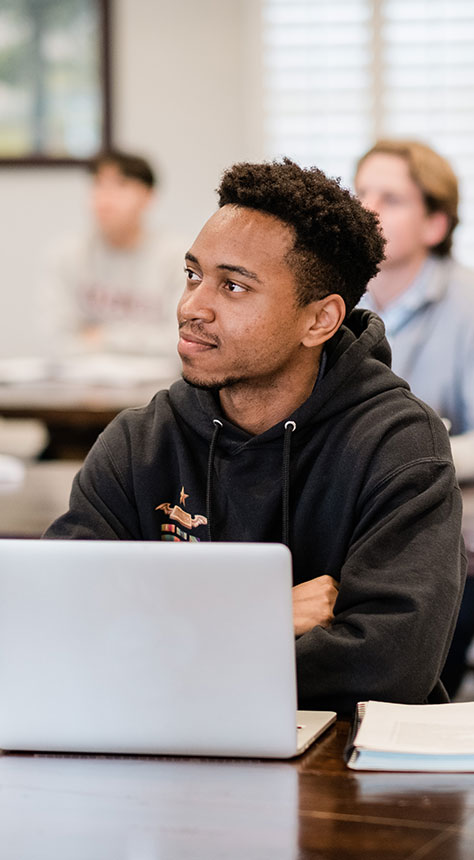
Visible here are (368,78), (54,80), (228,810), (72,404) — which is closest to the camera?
(228,810)

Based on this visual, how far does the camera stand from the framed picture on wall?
5047 millimetres

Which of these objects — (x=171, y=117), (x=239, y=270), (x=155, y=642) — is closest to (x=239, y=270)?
(x=239, y=270)

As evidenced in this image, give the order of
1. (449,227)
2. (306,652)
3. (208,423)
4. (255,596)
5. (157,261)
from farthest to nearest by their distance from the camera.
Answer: (157,261)
(449,227)
(208,423)
(306,652)
(255,596)

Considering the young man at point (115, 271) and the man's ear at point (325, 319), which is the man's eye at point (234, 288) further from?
the young man at point (115, 271)

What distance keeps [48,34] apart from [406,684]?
4.36 m

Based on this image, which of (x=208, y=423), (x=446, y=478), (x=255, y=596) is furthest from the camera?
(x=208, y=423)

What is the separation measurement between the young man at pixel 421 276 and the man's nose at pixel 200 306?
112 cm

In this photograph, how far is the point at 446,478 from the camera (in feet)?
4.37

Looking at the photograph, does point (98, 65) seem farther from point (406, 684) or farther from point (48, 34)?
point (406, 684)

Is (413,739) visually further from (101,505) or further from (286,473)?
(101,505)

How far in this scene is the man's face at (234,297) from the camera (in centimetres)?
137

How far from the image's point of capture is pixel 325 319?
4.73ft

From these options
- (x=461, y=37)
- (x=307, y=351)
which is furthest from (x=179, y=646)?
(x=461, y=37)

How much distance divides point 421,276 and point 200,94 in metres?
2.79
